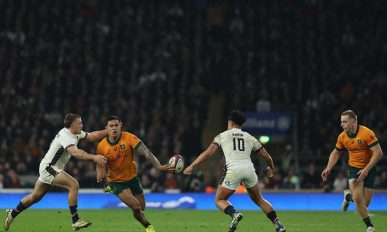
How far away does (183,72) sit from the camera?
32219 millimetres

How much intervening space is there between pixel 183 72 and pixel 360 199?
1807cm

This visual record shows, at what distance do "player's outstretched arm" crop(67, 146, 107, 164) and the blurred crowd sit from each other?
12.1 meters

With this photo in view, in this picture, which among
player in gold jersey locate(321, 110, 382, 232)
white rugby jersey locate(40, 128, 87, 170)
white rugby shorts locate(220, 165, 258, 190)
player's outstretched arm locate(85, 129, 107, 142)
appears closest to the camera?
white rugby shorts locate(220, 165, 258, 190)

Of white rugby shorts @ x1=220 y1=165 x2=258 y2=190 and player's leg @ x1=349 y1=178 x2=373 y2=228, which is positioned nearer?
white rugby shorts @ x1=220 y1=165 x2=258 y2=190

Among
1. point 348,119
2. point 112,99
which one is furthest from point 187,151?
point 348,119

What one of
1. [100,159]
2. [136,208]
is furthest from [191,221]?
[100,159]

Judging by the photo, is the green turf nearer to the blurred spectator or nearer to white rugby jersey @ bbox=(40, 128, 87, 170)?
white rugby jersey @ bbox=(40, 128, 87, 170)

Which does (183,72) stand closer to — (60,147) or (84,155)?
(60,147)

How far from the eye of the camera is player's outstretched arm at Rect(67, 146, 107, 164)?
13.9 m

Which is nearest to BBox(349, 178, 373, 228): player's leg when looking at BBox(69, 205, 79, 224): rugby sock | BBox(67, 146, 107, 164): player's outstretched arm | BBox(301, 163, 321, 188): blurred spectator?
BBox(67, 146, 107, 164): player's outstretched arm

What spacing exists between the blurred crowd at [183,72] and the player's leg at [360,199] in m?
12.1

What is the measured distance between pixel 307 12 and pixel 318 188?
29.9ft

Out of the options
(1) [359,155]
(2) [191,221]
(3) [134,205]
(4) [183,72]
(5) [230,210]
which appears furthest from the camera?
(4) [183,72]

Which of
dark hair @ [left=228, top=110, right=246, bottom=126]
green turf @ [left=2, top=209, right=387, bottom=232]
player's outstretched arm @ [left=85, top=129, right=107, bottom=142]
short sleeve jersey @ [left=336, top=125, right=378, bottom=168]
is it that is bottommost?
green turf @ [left=2, top=209, right=387, bottom=232]
